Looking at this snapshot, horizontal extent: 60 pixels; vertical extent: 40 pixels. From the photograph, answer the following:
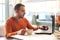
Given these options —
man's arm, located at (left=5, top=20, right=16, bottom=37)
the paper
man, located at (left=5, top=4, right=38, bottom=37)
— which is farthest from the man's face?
the paper

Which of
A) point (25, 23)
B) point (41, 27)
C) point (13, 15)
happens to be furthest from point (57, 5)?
point (13, 15)

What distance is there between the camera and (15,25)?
1.57 m

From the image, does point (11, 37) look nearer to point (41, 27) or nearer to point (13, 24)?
point (13, 24)

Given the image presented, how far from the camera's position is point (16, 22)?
1573mm

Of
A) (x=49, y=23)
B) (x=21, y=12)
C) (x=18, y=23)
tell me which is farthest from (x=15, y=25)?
(x=49, y=23)

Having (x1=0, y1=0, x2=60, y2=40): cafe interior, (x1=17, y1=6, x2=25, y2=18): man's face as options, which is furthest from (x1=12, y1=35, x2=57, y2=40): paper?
(x1=17, y1=6, x2=25, y2=18): man's face

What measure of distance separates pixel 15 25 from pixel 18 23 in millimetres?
45

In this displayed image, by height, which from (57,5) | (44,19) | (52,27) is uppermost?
(57,5)

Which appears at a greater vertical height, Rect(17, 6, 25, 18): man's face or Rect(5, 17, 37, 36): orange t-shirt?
Rect(17, 6, 25, 18): man's face

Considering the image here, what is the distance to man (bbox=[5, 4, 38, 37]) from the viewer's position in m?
1.55

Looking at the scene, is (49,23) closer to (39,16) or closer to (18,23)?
(39,16)

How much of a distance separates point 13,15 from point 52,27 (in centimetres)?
52

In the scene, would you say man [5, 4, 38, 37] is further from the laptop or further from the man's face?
the laptop

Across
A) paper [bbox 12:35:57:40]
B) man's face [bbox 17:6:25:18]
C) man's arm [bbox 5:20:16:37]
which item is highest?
man's face [bbox 17:6:25:18]
